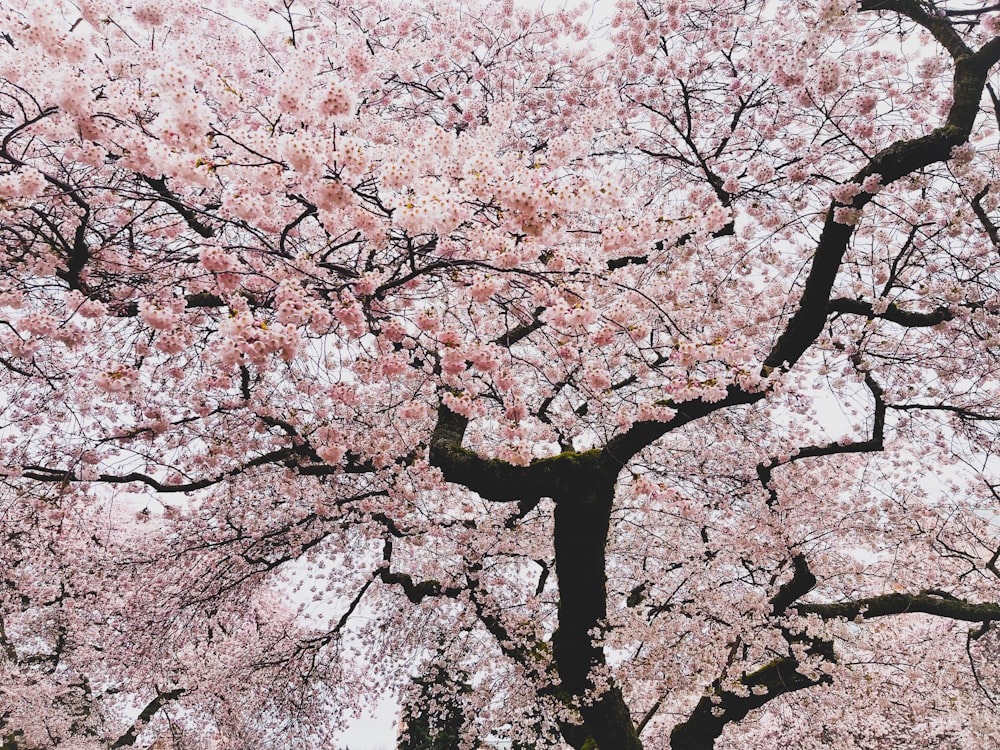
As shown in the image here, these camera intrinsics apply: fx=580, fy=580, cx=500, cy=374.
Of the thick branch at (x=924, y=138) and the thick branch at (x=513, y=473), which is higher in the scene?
the thick branch at (x=924, y=138)

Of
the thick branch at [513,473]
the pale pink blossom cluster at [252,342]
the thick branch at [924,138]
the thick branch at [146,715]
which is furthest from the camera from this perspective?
the thick branch at [146,715]

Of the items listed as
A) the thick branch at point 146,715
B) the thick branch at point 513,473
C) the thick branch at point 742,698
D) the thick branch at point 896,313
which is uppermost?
the thick branch at point 896,313

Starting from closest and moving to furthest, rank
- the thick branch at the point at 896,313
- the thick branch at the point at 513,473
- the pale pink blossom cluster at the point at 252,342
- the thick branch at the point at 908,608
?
1. the pale pink blossom cluster at the point at 252,342
2. the thick branch at the point at 896,313
3. the thick branch at the point at 513,473
4. the thick branch at the point at 908,608

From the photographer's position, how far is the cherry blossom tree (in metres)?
3.28

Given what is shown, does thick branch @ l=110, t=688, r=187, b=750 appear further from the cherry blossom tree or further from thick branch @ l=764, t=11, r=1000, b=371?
thick branch @ l=764, t=11, r=1000, b=371

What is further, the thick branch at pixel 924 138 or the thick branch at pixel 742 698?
the thick branch at pixel 742 698

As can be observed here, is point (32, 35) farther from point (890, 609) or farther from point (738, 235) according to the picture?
point (890, 609)

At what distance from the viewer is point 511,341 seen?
586 cm

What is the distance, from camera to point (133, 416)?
6664 millimetres

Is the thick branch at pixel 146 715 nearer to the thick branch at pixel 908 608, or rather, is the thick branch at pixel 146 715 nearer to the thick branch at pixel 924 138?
the thick branch at pixel 908 608

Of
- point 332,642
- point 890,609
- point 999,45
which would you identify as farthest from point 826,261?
point 332,642

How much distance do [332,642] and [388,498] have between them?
4.01 m

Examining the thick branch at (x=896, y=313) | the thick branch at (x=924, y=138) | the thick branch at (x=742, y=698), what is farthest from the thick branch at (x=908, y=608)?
the thick branch at (x=924, y=138)

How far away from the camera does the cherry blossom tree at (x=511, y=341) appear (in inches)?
129
